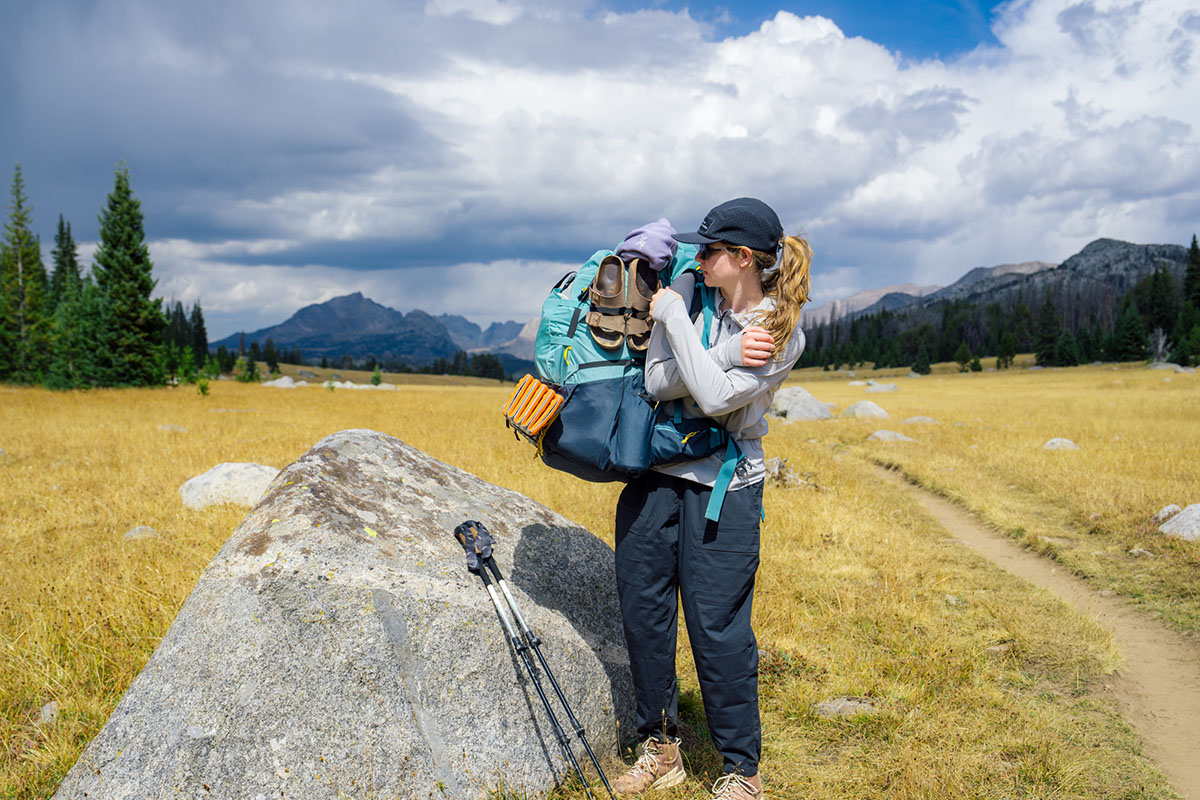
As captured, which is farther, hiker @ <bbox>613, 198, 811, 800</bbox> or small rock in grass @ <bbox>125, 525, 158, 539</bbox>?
small rock in grass @ <bbox>125, 525, 158, 539</bbox>

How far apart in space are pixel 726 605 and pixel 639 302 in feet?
5.36

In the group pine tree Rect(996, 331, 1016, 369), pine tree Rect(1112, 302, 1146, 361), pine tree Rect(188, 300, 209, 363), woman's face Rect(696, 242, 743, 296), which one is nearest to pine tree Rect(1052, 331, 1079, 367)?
pine tree Rect(996, 331, 1016, 369)

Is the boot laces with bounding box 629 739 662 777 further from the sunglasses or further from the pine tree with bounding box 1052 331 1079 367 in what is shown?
the pine tree with bounding box 1052 331 1079 367

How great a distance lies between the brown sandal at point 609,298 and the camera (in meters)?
3.39

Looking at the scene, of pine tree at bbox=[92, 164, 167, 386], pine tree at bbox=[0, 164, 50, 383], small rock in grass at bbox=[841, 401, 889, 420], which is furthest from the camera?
pine tree at bbox=[0, 164, 50, 383]

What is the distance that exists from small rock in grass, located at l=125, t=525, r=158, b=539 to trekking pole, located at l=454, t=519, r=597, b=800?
566 centimetres

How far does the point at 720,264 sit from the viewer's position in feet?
10.9

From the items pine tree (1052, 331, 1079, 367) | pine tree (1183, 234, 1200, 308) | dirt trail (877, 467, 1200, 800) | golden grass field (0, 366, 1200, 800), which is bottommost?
dirt trail (877, 467, 1200, 800)

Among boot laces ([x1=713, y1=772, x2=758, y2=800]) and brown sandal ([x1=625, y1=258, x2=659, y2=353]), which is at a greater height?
brown sandal ([x1=625, y1=258, x2=659, y2=353])

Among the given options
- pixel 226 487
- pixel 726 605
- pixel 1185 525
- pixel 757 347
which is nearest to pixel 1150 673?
pixel 1185 525

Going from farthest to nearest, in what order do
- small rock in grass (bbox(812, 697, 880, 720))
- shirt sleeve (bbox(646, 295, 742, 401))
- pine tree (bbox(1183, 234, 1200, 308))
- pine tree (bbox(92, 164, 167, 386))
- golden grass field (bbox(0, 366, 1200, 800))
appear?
pine tree (bbox(1183, 234, 1200, 308)) < pine tree (bbox(92, 164, 167, 386)) < small rock in grass (bbox(812, 697, 880, 720)) < golden grass field (bbox(0, 366, 1200, 800)) < shirt sleeve (bbox(646, 295, 742, 401))

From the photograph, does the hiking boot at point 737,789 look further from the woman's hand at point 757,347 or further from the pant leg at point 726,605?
the woman's hand at point 757,347

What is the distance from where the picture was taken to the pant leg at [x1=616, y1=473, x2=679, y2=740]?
3.57 m

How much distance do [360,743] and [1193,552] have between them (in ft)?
31.5
